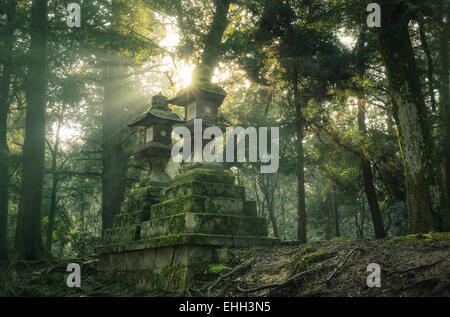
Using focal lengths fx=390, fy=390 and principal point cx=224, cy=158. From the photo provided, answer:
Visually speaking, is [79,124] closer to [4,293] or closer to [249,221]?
[4,293]

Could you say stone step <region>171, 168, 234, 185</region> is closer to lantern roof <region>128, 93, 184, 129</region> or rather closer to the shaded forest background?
lantern roof <region>128, 93, 184, 129</region>

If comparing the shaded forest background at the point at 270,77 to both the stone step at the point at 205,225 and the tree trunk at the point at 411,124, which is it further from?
the stone step at the point at 205,225

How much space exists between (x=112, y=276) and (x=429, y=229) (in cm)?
731

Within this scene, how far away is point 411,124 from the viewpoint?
8812 millimetres

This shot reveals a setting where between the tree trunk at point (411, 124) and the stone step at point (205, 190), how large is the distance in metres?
3.77

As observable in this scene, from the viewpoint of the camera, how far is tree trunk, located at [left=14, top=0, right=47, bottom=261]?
39.9ft

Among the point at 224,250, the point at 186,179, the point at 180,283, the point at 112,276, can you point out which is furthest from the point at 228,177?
the point at 112,276

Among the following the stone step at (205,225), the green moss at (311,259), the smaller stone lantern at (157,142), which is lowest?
the green moss at (311,259)

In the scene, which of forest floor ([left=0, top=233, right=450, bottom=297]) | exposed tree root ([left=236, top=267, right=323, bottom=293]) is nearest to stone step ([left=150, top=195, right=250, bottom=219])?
forest floor ([left=0, top=233, right=450, bottom=297])

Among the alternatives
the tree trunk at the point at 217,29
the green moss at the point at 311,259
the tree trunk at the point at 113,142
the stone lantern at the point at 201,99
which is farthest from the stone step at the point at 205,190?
the tree trunk at the point at 113,142

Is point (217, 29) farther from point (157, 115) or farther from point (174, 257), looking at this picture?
point (174, 257)

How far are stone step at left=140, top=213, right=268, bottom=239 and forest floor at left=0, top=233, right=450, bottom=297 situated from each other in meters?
0.65

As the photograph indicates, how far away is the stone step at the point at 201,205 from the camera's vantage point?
25.8 ft

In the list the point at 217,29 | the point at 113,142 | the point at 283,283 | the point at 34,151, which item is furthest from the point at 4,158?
the point at 283,283
